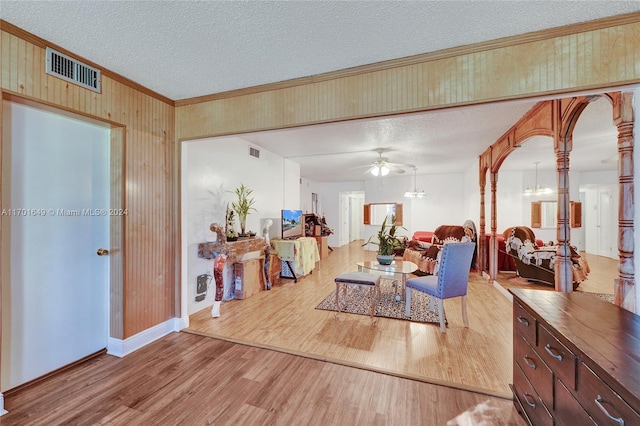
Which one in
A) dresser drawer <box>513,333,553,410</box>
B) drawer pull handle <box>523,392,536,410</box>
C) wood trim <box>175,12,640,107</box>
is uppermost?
wood trim <box>175,12,640,107</box>

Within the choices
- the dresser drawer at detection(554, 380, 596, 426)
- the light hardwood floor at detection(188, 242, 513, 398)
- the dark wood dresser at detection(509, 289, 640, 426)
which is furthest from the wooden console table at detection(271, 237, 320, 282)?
the dresser drawer at detection(554, 380, 596, 426)

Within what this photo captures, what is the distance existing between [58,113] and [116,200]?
81 cm

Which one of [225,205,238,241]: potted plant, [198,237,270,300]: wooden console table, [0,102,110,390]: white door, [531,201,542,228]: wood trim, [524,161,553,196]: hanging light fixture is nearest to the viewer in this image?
[0,102,110,390]: white door

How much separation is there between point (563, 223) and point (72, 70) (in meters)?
4.85

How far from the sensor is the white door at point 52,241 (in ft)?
6.41

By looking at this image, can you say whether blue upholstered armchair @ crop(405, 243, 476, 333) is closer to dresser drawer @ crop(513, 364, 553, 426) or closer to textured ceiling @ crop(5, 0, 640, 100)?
dresser drawer @ crop(513, 364, 553, 426)

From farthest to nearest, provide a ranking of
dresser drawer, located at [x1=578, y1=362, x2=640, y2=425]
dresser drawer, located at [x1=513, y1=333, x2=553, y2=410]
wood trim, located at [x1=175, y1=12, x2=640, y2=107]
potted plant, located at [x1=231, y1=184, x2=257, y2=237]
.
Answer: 1. potted plant, located at [x1=231, y1=184, x2=257, y2=237]
2. wood trim, located at [x1=175, y1=12, x2=640, y2=107]
3. dresser drawer, located at [x1=513, y1=333, x2=553, y2=410]
4. dresser drawer, located at [x1=578, y1=362, x2=640, y2=425]

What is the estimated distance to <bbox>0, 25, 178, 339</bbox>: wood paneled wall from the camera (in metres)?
2.01

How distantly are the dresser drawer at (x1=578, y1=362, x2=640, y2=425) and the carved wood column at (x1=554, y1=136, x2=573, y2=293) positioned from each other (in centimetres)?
228

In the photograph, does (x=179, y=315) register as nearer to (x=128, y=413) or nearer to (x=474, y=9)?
(x=128, y=413)

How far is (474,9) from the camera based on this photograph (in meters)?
1.62

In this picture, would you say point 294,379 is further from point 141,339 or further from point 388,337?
point 141,339

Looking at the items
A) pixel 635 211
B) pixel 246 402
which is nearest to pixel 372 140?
pixel 635 211

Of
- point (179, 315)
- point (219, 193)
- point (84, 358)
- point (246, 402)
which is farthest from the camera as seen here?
point (219, 193)
